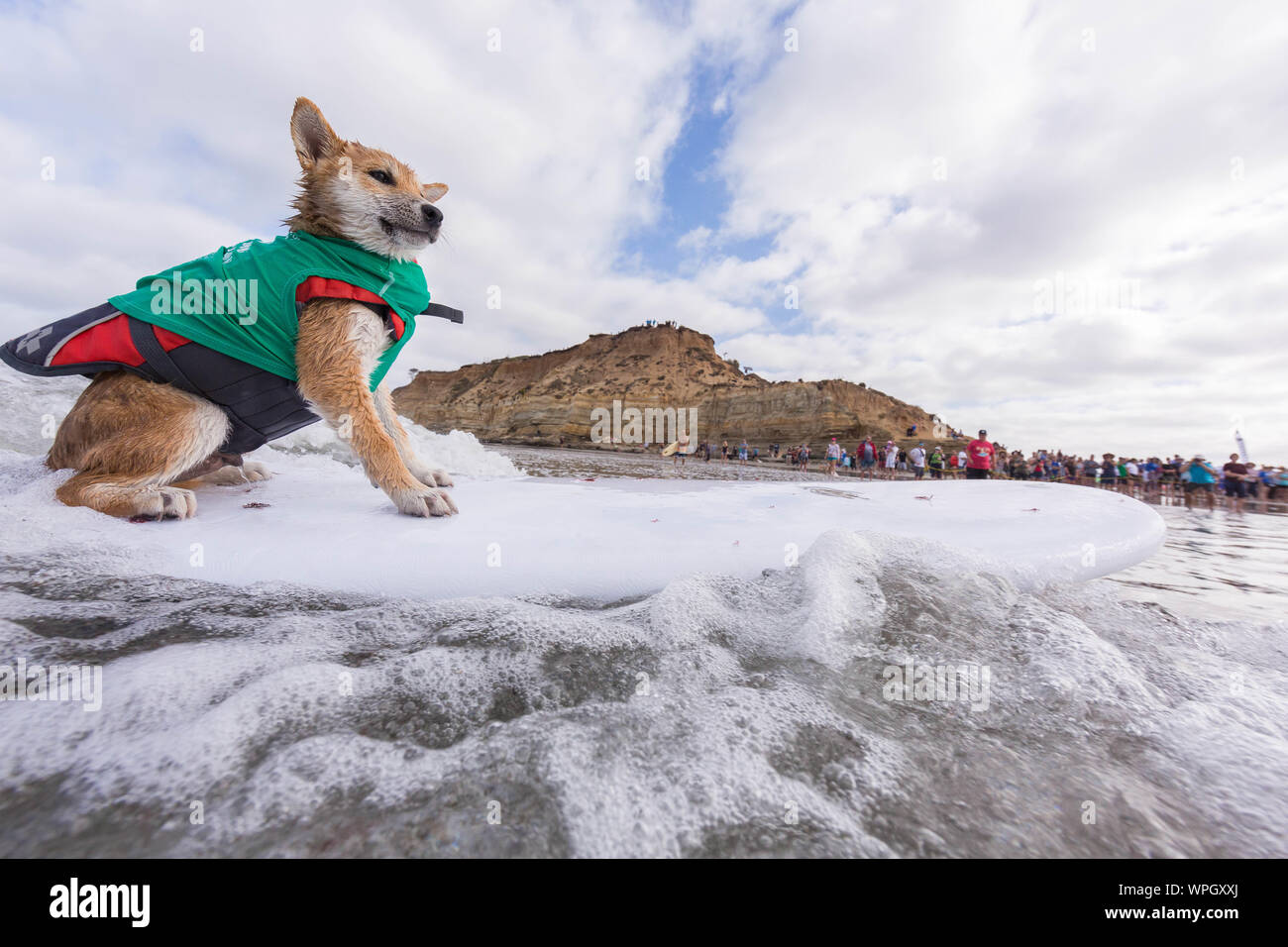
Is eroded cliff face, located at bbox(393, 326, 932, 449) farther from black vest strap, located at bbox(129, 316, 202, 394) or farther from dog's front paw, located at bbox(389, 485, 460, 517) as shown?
black vest strap, located at bbox(129, 316, 202, 394)

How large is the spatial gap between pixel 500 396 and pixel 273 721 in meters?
64.7

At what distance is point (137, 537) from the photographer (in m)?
1.60

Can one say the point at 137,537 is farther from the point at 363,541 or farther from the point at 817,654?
the point at 817,654

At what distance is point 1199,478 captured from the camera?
11.6 m

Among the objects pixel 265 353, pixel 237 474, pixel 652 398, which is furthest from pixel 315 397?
pixel 652 398

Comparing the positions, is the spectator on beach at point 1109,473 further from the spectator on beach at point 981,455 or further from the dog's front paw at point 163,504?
the dog's front paw at point 163,504

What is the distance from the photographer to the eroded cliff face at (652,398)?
3950 centimetres

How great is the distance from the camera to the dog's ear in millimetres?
2174

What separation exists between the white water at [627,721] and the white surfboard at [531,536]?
0.05 m

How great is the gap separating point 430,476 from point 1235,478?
18087 mm

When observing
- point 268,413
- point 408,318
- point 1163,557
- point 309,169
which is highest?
point 309,169

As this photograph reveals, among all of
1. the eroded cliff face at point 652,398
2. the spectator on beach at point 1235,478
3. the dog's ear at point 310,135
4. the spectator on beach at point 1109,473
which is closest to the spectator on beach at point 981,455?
the spectator on beach at point 1235,478

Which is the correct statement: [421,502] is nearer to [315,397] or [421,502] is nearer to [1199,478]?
[315,397]
